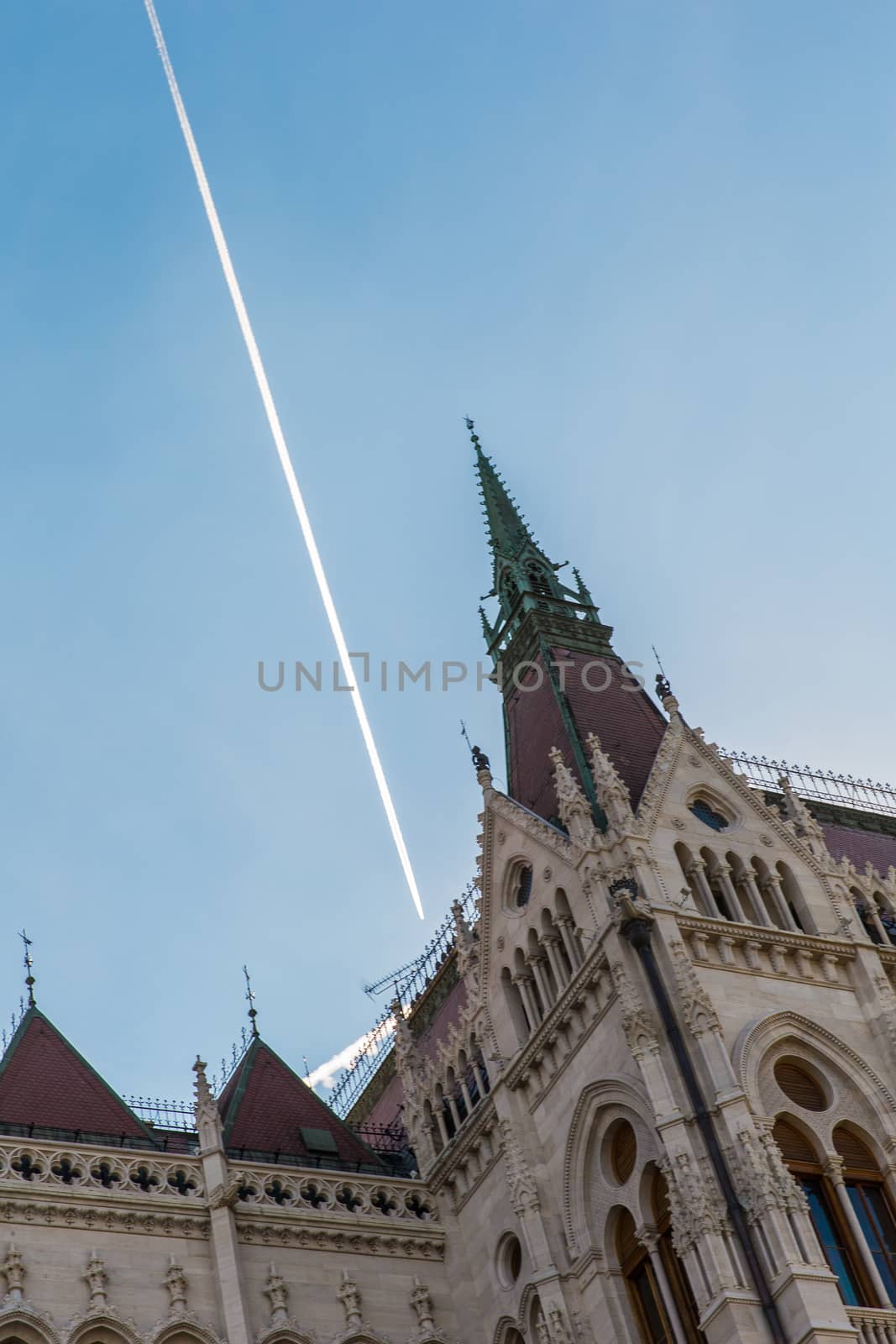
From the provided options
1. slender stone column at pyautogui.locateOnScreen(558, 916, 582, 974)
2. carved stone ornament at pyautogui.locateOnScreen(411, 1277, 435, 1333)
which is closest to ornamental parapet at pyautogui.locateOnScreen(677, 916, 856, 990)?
slender stone column at pyautogui.locateOnScreen(558, 916, 582, 974)

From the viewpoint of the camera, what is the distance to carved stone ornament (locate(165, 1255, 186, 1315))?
27.5 m

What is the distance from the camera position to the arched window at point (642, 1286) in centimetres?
2664

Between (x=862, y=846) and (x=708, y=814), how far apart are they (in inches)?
265

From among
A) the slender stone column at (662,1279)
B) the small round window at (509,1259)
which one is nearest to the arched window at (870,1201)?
the slender stone column at (662,1279)

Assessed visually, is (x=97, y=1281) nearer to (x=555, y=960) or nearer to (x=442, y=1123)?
(x=442, y=1123)

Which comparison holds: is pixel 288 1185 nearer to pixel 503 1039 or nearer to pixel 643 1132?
pixel 503 1039

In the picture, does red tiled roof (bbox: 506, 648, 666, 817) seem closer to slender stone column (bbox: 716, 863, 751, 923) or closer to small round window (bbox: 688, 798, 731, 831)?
small round window (bbox: 688, 798, 731, 831)

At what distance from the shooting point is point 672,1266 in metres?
26.6

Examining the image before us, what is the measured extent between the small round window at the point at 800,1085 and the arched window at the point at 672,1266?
251 centimetres

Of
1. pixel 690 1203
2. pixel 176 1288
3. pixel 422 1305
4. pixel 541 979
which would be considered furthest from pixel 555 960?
pixel 176 1288

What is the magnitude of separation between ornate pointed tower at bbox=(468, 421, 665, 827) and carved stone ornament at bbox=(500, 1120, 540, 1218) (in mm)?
5855

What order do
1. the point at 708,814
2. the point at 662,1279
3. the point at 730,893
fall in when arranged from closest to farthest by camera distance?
the point at 662,1279, the point at 730,893, the point at 708,814

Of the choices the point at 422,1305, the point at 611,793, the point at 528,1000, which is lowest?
the point at 422,1305

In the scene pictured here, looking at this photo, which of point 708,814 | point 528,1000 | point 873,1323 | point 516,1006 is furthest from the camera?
point 708,814
